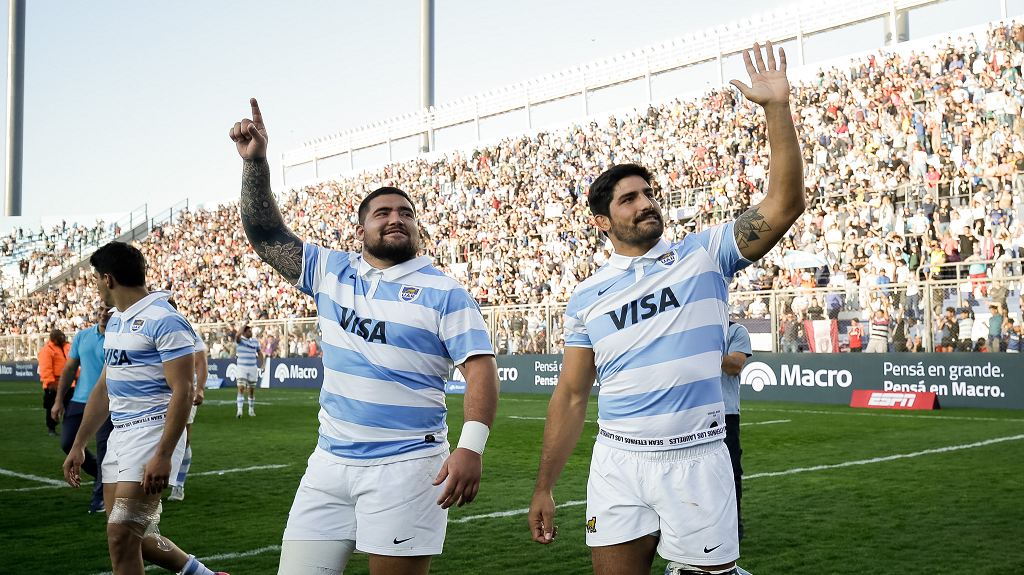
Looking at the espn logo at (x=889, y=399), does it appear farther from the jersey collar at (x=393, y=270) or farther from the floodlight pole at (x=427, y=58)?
the floodlight pole at (x=427, y=58)

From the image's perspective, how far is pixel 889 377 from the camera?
62.7 feet

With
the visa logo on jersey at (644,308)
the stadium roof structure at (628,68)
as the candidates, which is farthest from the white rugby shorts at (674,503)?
the stadium roof structure at (628,68)

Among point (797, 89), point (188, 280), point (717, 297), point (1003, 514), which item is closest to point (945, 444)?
point (1003, 514)

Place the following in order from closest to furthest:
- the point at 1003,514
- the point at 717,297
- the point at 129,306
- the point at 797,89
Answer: the point at 717,297, the point at 129,306, the point at 1003,514, the point at 797,89

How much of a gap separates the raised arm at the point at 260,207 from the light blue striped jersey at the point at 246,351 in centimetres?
1589

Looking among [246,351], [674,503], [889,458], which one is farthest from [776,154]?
[246,351]

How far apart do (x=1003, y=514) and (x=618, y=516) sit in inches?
235

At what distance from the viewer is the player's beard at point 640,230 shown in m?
3.99

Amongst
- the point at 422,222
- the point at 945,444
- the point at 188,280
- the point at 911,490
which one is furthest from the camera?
the point at 188,280

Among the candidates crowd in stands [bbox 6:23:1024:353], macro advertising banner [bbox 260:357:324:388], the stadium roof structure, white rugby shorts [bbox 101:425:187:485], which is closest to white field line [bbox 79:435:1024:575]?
white rugby shorts [bbox 101:425:187:485]

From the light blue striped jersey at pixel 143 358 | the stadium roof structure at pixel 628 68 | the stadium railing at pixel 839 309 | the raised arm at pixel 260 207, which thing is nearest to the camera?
the raised arm at pixel 260 207

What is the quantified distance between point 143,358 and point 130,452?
1.78 feet

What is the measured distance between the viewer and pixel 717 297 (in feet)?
12.8

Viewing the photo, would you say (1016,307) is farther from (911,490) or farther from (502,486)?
(502,486)
